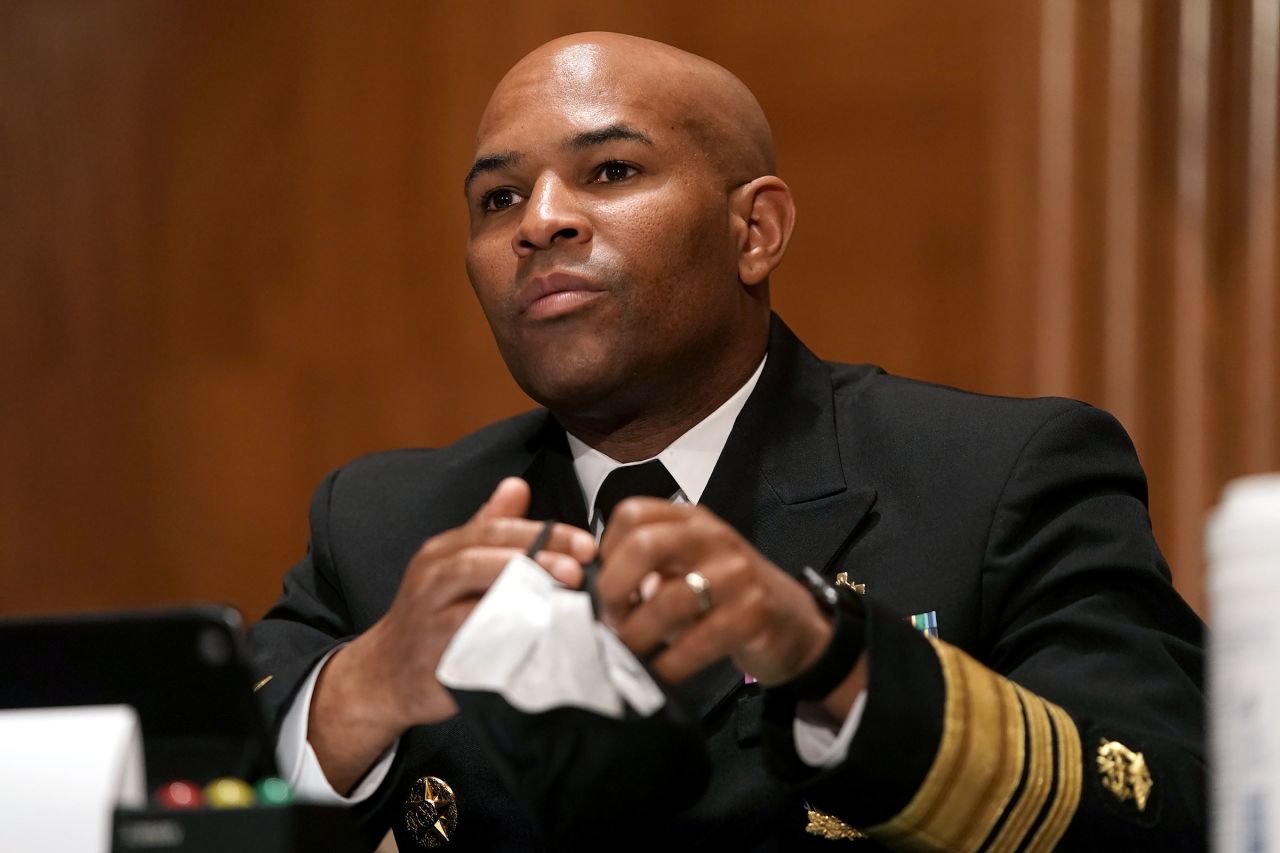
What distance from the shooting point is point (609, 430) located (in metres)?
1.73

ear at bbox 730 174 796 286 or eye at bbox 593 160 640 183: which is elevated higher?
eye at bbox 593 160 640 183

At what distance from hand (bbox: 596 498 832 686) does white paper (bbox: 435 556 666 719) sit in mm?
50

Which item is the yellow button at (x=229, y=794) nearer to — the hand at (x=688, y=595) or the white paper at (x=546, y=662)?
the white paper at (x=546, y=662)

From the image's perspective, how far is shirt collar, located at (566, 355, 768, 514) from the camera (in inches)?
66.2

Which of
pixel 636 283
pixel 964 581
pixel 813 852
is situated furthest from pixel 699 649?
pixel 636 283

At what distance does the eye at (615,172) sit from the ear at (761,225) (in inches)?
6.3

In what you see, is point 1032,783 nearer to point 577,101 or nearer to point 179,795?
point 179,795

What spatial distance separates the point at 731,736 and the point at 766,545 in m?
0.21

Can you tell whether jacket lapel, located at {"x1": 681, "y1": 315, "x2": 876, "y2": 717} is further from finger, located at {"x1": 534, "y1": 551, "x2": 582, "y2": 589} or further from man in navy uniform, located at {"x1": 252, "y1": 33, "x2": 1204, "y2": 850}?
finger, located at {"x1": 534, "y1": 551, "x2": 582, "y2": 589}

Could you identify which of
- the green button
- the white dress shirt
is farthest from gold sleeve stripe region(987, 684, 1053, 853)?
the green button

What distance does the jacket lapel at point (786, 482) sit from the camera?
153cm

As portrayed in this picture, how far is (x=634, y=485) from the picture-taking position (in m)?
1.65

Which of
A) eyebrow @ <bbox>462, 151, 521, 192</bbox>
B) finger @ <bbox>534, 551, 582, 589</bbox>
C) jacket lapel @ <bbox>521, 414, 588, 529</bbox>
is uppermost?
eyebrow @ <bbox>462, 151, 521, 192</bbox>

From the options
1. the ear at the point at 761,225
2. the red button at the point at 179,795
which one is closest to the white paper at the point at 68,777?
the red button at the point at 179,795
